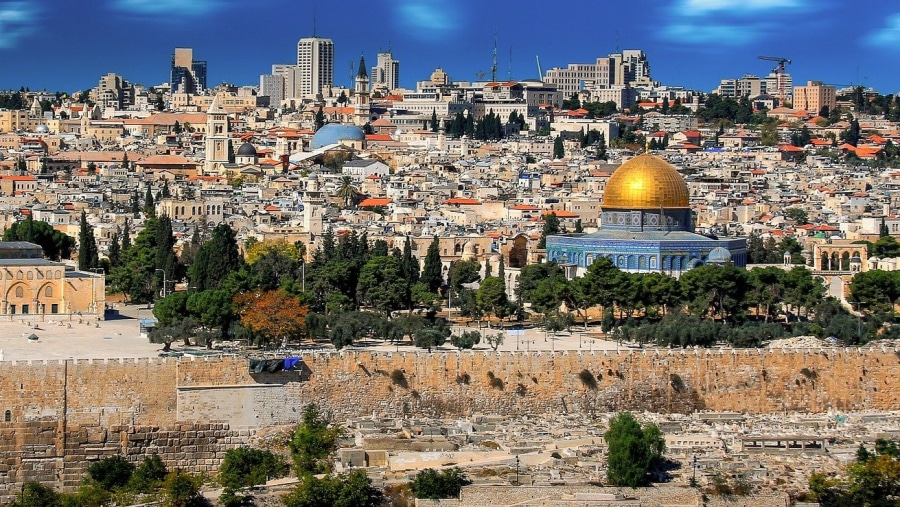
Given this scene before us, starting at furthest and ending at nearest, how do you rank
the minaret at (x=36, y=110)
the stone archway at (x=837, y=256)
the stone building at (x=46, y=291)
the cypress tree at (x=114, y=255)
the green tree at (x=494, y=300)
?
1. the minaret at (x=36, y=110)
2. the stone archway at (x=837, y=256)
3. the cypress tree at (x=114, y=255)
4. the green tree at (x=494, y=300)
5. the stone building at (x=46, y=291)

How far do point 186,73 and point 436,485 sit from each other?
396 ft

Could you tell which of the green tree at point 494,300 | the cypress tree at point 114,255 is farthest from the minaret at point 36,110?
the green tree at point 494,300

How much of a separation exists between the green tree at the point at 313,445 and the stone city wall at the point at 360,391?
3.98 feet

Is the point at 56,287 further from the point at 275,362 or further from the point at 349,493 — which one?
A: the point at 349,493

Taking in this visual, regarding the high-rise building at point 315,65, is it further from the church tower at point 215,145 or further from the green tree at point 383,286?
the green tree at point 383,286

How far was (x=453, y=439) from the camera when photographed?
28328mm

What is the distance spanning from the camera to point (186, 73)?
472 feet

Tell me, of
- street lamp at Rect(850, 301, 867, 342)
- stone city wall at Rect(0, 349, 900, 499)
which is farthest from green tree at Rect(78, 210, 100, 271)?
street lamp at Rect(850, 301, 867, 342)

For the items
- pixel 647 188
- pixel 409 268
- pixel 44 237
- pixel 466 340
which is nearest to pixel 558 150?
pixel 647 188

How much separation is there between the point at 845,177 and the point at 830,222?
17.7 m

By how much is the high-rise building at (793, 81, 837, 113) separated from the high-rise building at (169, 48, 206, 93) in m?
44.7

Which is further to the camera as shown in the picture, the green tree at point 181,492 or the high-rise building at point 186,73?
the high-rise building at point 186,73

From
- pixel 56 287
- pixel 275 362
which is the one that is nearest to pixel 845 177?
pixel 56 287

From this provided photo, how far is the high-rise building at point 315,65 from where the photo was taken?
14400 cm
